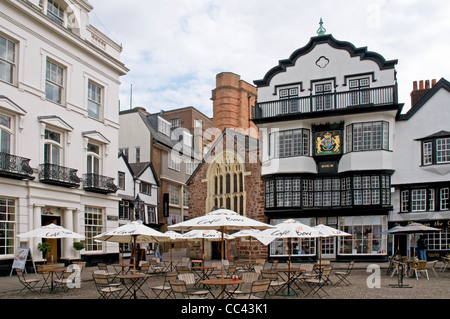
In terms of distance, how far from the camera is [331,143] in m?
30.4

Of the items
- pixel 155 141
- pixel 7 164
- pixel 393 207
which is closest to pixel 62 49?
pixel 7 164

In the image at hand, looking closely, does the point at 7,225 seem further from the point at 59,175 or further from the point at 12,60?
the point at 12,60

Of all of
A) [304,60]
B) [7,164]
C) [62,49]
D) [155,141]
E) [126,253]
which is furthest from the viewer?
[155,141]

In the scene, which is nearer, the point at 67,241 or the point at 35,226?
the point at 35,226

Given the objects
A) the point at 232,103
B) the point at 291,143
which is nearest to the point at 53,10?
the point at 291,143

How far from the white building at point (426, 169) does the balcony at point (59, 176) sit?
1844cm

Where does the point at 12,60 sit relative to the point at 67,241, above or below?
above

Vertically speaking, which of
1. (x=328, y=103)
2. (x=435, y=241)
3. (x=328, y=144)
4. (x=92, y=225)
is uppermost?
(x=328, y=103)

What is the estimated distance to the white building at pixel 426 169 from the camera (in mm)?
27750

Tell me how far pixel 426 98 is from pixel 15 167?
2319 centimetres

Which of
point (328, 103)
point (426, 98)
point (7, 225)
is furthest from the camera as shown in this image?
point (328, 103)

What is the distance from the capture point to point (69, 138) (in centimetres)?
2562
